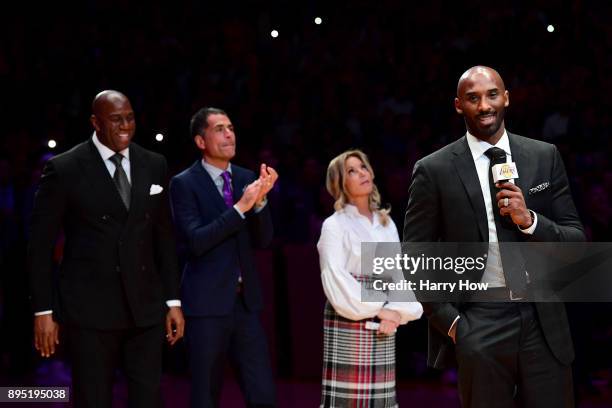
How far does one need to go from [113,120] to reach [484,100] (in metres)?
1.79

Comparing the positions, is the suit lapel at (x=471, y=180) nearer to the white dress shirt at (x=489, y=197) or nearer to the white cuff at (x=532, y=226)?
Result: the white dress shirt at (x=489, y=197)

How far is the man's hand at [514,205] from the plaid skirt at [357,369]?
1991 millimetres

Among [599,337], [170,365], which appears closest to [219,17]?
[170,365]

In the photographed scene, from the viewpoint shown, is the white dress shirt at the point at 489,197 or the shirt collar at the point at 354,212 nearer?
the white dress shirt at the point at 489,197

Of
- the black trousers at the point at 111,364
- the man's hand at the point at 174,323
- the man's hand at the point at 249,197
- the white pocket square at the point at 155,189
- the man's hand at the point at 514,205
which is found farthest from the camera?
the man's hand at the point at 249,197

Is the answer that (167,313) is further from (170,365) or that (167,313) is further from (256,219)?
(170,365)

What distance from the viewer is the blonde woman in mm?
5094

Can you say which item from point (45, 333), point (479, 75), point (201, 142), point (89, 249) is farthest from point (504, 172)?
point (201, 142)

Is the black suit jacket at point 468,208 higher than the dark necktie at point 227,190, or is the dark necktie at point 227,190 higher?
the dark necktie at point 227,190

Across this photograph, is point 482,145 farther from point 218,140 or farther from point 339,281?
point 218,140

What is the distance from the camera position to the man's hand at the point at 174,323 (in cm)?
464

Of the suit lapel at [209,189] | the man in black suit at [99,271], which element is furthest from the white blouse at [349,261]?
the man in black suit at [99,271]

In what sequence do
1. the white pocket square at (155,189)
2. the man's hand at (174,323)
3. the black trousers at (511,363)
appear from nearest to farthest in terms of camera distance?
1. the black trousers at (511,363)
2. the white pocket square at (155,189)
3. the man's hand at (174,323)

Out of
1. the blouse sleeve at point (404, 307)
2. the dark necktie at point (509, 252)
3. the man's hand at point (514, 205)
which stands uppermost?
the man's hand at point (514, 205)
